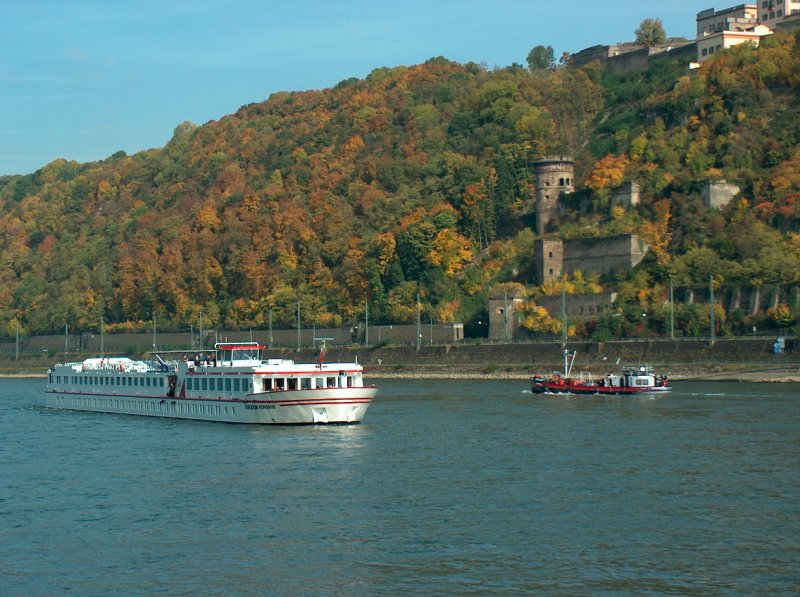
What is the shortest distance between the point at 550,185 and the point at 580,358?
30327 millimetres

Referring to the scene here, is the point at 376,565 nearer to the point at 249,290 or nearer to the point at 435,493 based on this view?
the point at 435,493

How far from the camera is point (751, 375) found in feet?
260

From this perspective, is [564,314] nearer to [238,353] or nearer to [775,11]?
[238,353]

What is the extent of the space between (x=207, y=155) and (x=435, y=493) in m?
145

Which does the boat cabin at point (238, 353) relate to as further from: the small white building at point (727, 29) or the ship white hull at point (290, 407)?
the small white building at point (727, 29)

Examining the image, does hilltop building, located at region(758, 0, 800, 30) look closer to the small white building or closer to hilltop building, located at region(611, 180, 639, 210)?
the small white building

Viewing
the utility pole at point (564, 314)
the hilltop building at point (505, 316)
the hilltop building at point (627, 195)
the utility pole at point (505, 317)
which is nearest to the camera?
the utility pole at point (564, 314)

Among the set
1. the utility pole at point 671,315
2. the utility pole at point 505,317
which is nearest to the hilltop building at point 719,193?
the utility pole at point 671,315

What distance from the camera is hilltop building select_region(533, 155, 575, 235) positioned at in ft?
382

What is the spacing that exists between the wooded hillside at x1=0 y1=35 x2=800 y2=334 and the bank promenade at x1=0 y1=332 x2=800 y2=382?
5.23 metres

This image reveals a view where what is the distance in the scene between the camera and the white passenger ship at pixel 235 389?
51656mm

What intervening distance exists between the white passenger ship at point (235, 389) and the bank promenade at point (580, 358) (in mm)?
35202

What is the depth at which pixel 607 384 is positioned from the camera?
74.1 metres

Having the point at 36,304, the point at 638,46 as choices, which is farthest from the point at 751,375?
the point at 36,304
